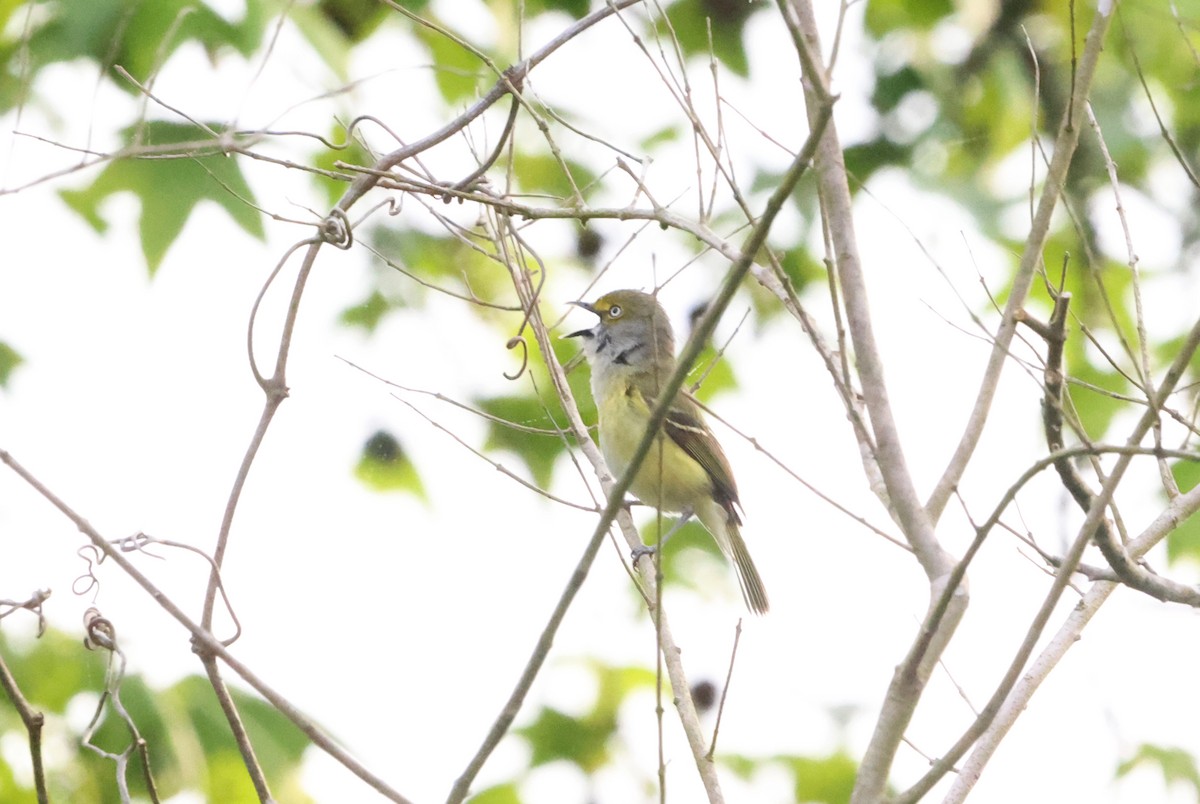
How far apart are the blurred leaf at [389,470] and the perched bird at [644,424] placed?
123 centimetres

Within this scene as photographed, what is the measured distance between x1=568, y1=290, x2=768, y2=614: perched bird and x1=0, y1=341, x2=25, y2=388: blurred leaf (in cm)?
290

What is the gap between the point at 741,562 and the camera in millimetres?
7211

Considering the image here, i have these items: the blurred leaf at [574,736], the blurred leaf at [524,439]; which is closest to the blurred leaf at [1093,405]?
the blurred leaf at [574,736]

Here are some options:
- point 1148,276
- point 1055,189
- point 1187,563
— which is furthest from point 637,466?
point 1148,276

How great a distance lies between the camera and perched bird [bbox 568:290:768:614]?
258 inches

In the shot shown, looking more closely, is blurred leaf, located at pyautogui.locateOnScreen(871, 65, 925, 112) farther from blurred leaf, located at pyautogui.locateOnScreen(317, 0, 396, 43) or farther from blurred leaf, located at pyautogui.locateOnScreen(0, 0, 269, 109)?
blurred leaf, located at pyautogui.locateOnScreen(0, 0, 269, 109)

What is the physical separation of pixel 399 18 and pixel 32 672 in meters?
3.95

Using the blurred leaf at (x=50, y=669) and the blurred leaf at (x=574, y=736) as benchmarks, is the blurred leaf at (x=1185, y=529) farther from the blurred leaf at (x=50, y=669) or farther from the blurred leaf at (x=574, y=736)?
the blurred leaf at (x=50, y=669)

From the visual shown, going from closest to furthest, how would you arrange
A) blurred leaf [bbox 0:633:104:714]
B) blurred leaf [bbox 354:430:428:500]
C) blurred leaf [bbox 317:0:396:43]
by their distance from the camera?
blurred leaf [bbox 0:633:104:714] → blurred leaf [bbox 317:0:396:43] → blurred leaf [bbox 354:430:428:500]

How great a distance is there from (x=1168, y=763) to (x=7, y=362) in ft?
19.5

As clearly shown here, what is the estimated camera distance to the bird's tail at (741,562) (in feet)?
23.6

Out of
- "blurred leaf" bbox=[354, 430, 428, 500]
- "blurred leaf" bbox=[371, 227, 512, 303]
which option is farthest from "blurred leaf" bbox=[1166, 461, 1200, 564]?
"blurred leaf" bbox=[354, 430, 428, 500]

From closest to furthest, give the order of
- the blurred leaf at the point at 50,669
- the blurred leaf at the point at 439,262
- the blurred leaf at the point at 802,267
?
the blurred leaf at the point at 50,669 < the blurred leaf at the point at 439,262 < the blurred leaf at the point at 802,267

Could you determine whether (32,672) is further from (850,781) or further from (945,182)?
(945,182)
